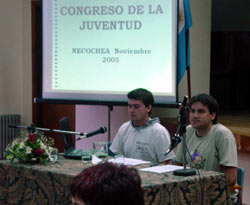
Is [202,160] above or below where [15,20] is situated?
below

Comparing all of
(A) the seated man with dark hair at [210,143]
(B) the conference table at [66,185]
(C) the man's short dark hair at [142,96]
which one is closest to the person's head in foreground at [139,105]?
(C) the man's short dark hair at [142,96]

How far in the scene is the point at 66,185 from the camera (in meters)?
2.45

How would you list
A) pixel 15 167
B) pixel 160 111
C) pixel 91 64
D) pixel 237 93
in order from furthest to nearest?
pixel 237 93, pixel 160 111, pixel 91 64, pixel 15 167

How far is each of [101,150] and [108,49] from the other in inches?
66.6

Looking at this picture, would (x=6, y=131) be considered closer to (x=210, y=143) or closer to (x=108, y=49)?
(x=108, y=49)

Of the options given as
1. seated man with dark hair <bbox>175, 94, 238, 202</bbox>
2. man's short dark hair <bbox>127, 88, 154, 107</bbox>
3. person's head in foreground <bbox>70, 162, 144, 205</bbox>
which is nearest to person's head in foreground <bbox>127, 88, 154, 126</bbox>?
man's short dark hair <bbox>127, 88, 154, 107</bbox>

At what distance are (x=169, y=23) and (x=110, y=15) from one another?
550 mm

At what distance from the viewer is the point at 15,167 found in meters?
2.78

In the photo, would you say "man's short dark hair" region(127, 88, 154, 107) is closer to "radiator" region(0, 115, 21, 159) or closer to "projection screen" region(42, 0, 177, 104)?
"projection screen" region(42, 0, 177, 104)

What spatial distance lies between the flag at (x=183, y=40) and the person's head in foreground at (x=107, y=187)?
290 centimetres

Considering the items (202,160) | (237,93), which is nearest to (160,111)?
(202,160)

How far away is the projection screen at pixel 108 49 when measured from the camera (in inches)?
156

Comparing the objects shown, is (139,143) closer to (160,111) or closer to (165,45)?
(165,45)

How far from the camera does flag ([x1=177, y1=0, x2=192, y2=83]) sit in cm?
396
